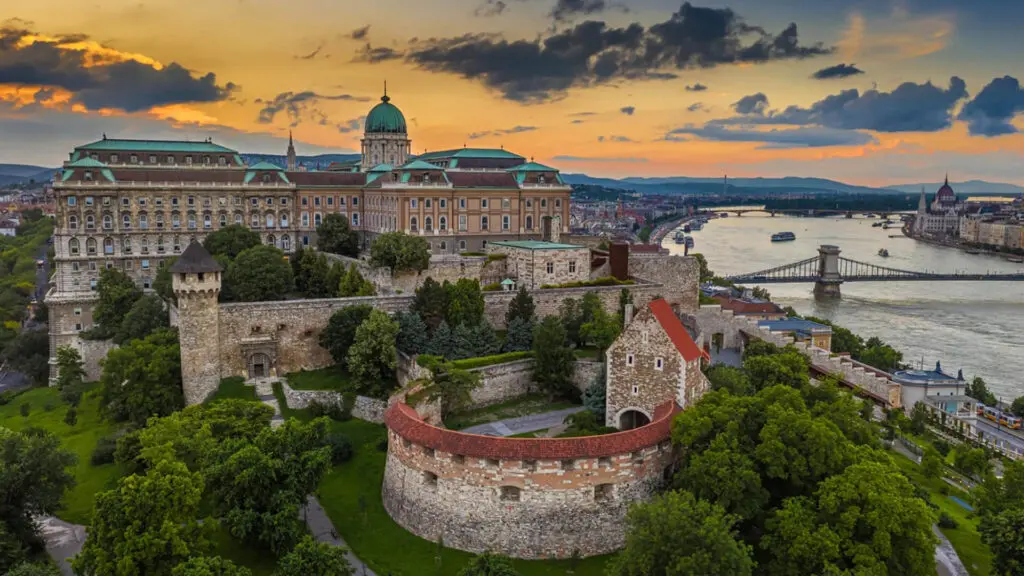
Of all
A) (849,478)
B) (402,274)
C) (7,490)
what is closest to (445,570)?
(849,478)

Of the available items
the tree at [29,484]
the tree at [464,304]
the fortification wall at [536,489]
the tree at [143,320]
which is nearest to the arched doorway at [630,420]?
the fortification wall at [536,489]

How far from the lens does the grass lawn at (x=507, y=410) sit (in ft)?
97.7

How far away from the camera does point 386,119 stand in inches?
2591

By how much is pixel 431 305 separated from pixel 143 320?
54.4 feet

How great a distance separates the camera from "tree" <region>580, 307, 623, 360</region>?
111 feet

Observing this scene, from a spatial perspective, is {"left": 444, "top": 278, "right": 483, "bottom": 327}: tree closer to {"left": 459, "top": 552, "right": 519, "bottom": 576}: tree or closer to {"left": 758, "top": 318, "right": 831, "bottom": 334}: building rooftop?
{"left": 459, "top": 552, "right": 519, "bottom": 576}: tree

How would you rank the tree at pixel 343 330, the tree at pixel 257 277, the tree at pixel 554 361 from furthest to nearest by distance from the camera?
1. the tree at pixel 257 277
2. the tree at pixel 343 330
3. the tree at pixel 554 361

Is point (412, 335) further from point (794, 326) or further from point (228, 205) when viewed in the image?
point (228, 205)

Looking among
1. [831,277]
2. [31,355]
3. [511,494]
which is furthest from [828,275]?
[31,355]

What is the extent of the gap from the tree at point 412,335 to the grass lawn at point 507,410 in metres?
4.14

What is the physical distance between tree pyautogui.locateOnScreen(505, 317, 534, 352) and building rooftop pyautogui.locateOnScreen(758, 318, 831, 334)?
61.6 feet

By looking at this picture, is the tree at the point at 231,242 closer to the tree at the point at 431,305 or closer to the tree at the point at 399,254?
the tree at the point at 399,254

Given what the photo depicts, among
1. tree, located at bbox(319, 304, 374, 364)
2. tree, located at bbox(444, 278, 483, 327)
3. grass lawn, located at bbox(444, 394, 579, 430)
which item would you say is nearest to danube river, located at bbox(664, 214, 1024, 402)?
grass lawn, located at bbox(444, 394, 579, 430)

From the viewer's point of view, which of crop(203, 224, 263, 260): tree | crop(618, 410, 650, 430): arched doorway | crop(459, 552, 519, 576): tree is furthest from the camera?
crop(203, 224, 263, 260): tree
